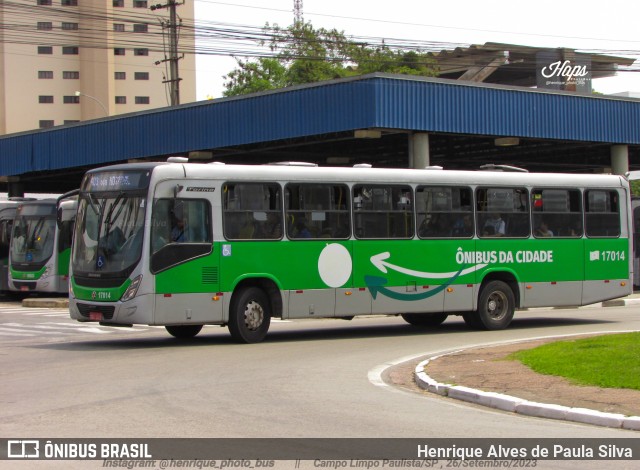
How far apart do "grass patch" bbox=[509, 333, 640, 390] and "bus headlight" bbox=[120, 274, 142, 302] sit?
640cm

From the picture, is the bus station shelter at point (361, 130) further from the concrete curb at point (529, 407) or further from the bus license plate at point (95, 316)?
the concrete curb at point (529, 407)

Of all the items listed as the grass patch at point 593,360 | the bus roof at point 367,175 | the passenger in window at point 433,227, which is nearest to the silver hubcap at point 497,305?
the passenger in window at point 433,227

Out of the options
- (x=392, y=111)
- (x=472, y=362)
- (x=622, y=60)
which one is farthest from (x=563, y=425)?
(x=622, y=60)

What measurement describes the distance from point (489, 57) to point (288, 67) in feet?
58.0

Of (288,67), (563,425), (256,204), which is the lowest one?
(563,425)

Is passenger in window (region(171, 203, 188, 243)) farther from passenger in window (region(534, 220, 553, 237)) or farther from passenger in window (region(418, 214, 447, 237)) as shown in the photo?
passenger in window (region(534, 220, 553, 237))

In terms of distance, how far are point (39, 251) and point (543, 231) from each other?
19901 mm

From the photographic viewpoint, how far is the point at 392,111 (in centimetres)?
2836

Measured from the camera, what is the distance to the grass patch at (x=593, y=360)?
11805mm

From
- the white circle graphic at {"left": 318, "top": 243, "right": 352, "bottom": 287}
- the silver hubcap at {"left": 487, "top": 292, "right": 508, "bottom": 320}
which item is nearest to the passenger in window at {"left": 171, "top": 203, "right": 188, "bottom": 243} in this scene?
the white circle graphic at {"left": 318, "top": 243, "right": 352, "bottom": 287}

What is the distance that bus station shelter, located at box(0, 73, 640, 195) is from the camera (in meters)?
28.9

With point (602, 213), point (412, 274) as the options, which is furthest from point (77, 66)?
point (412, 274)

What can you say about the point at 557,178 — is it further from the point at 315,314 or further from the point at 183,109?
the point at 183,109

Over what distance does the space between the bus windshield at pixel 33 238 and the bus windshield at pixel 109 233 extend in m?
17.6
